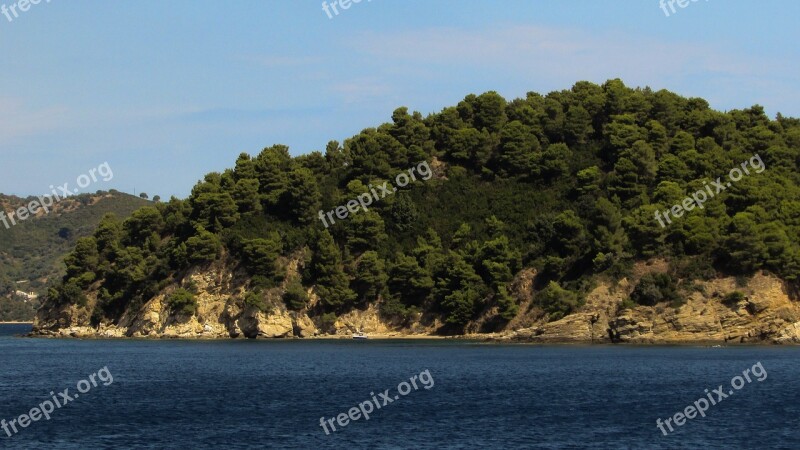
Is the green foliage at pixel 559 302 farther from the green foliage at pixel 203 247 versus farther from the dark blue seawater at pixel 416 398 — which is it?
the green foliage at pixel 203 247

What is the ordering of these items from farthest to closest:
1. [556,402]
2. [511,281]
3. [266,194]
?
[266,194] < [511,281] < [556,402]

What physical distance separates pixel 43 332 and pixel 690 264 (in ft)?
327

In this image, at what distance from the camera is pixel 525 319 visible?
130 m

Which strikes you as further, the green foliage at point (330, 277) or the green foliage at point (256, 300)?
the green foliage at point (330, 277)

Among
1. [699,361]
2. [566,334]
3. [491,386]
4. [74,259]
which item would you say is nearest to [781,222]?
[566,334]

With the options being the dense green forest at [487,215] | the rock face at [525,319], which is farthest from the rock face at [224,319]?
the dense green forest at [487,215]

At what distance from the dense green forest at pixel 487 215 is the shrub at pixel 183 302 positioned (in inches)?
16.4

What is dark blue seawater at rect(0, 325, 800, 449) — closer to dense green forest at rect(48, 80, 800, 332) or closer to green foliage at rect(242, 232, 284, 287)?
dense green forest at rect(48, 80, 800, 332)

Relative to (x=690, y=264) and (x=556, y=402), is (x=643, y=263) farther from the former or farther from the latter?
(x=556, y=402)

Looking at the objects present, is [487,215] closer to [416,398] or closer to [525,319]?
[525,319]

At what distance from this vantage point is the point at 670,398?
2613 inches

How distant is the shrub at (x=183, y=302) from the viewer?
14162cm

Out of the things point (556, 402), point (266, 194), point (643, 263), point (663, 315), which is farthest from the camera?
point (266, 194)

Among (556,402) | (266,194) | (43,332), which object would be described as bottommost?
(556,402)
